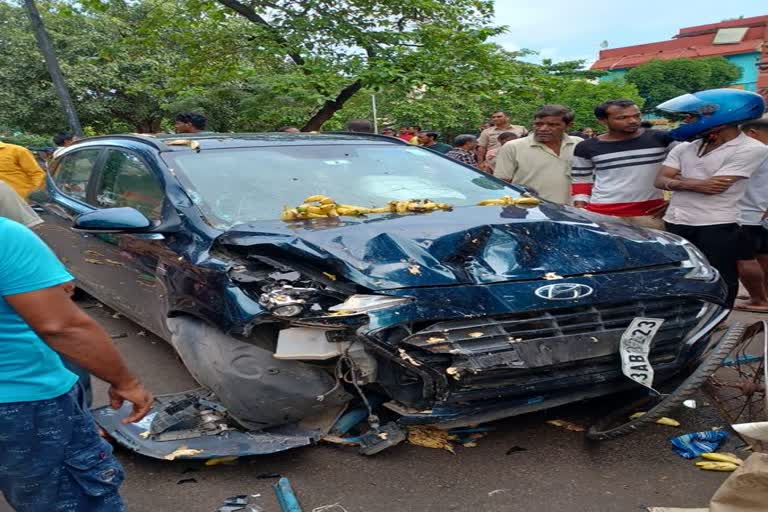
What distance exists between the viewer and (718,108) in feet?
12.3

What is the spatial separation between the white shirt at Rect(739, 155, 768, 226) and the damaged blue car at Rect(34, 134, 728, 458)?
2.23m

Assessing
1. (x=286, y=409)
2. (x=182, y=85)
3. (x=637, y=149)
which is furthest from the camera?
(x=182, y=85)

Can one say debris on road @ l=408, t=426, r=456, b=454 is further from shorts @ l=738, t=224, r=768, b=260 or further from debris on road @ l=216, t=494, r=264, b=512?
shorts @ l=738, t=224, r=768, b=260

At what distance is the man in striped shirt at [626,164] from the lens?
166 inches

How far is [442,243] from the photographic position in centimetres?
265

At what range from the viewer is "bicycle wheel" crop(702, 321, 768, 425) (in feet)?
9.48

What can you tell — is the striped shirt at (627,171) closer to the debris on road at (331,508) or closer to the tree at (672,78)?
the debris on road at (331,508)

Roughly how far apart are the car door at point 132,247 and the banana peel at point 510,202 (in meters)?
1.67

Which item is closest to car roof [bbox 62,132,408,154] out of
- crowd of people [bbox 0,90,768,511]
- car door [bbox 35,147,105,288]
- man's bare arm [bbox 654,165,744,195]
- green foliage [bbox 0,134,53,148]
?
car door [bbox 35,147,105,288]

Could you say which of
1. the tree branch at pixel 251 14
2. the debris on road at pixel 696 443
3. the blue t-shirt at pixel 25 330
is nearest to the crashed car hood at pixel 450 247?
the debris on road at pixel 696 443

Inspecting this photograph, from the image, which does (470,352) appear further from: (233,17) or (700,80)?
(700,80)

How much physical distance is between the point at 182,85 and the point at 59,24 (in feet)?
35.7

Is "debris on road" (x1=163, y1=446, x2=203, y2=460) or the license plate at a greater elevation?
the license plate

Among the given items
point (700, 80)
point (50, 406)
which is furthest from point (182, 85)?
point (700, 80)
